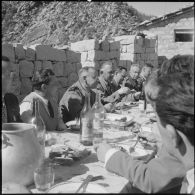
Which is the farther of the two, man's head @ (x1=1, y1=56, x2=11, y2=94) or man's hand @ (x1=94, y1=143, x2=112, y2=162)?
man's hand @ (x1=94, y1=143, x2=112, y2=162)

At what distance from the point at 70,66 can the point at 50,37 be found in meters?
4.04

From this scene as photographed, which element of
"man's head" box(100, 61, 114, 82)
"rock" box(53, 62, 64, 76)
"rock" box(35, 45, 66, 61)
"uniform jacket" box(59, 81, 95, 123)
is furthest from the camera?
"rock" box(53, 62, 64, 76)

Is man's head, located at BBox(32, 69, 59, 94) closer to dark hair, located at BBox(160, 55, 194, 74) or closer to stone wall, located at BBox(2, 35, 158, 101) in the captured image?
stone wall, located at BBox(2, 35, 158, 101)

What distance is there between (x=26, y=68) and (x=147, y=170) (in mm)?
5081

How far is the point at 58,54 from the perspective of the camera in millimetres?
6977

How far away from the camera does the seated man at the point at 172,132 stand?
1.05 m

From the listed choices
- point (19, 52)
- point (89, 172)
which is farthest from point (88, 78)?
point (89, 172)

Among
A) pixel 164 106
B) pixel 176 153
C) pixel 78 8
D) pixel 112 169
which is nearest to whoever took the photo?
pixel 164 106

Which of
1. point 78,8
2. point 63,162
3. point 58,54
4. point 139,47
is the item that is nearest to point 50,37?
point 78,8

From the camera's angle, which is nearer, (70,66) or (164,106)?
(164,106)

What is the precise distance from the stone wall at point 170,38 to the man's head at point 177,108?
11.7 meters

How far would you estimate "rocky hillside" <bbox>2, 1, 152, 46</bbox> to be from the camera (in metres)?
11.3

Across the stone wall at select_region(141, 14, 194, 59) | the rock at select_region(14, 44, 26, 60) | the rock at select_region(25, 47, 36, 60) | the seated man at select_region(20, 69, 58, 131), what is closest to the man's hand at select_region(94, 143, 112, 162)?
the seated man at select_region(20, 69, 58, 131)

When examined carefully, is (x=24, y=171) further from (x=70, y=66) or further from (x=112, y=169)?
(x=70, y=66)
